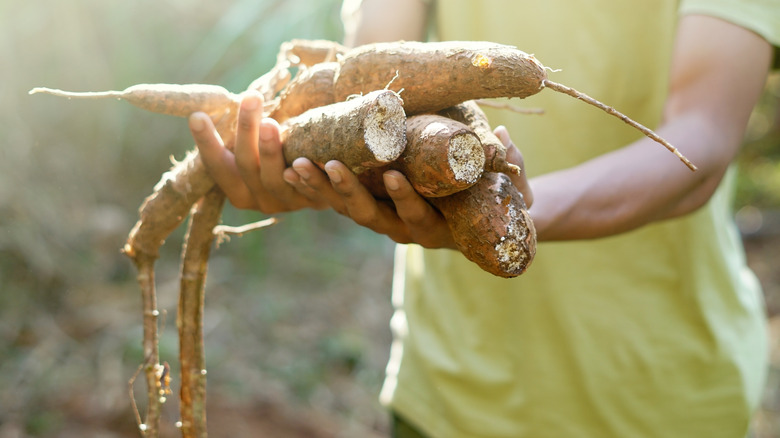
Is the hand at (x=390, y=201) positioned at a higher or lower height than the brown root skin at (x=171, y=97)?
lower

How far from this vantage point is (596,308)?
133 cm

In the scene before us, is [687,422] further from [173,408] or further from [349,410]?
[173,408]

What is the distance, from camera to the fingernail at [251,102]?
0.97m

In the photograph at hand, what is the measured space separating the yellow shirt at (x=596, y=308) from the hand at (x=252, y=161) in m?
0.49

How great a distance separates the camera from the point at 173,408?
2.26 m

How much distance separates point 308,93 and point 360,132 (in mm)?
318

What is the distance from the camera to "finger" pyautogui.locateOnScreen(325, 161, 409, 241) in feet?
2.86

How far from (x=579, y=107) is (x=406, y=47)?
52 centimetres

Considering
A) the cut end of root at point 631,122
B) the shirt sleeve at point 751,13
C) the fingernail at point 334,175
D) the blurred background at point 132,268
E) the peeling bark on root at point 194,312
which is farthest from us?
the blurred background at point 132,268

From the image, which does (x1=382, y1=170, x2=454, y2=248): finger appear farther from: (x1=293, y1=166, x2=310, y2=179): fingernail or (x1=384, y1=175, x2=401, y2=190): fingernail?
(x1=293, y1=166, x2=310, y2=179): fingernail

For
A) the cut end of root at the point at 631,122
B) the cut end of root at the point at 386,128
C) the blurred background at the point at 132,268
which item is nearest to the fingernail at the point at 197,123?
the cut end of root at the point at 386,128

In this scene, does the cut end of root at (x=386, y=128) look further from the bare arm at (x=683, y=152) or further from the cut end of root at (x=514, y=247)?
the bare arm at (x=683, y=152)

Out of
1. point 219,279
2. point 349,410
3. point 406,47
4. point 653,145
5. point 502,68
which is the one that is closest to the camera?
point 502,68

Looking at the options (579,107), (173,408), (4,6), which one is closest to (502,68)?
(579,107)
